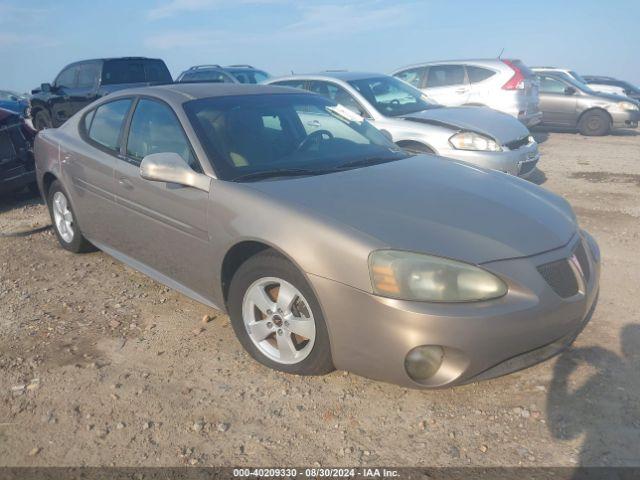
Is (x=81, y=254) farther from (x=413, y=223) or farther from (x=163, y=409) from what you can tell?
(x=413, y=223)

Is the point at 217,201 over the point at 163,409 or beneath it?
over

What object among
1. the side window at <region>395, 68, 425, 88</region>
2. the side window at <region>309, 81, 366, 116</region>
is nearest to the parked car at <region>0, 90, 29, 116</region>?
the side window at <region>395, 68, 425, 88</region>

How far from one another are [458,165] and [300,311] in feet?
5.49

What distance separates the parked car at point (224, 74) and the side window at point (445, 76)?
5.13 meters

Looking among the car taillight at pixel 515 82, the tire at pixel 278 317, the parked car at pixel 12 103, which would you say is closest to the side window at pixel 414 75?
the car taillight at pixel 515 82

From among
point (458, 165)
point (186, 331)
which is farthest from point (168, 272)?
point (458, 165)

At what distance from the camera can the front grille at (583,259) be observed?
2.84 m

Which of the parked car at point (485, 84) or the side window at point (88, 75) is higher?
the side window at point (88, 75)

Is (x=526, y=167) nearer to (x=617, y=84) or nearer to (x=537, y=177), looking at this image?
(x=537, y=177)

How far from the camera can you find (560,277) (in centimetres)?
266

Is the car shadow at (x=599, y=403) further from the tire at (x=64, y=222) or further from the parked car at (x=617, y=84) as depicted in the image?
the parked car at (x=617, y=84)

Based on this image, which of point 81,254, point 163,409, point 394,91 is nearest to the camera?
point 163,409

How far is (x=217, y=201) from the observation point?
3078 millimetres

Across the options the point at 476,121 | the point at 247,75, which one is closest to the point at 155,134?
the point at 476,121
